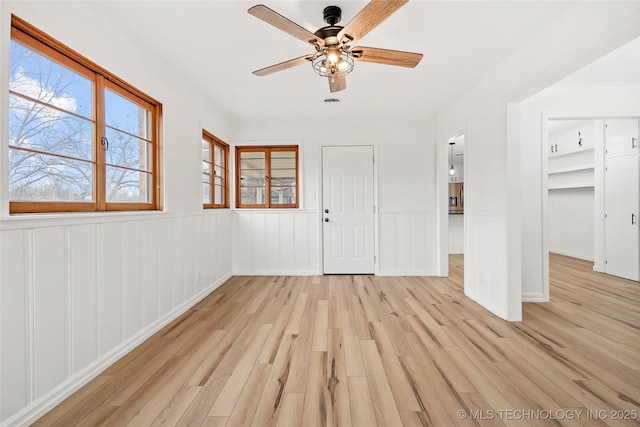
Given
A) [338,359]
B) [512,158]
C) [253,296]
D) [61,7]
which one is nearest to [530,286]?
[512,158]

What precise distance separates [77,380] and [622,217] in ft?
21.3

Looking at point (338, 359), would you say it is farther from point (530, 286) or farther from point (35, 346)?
point (530, 286)

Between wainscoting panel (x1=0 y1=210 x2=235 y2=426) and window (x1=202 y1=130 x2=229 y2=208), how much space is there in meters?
1.11

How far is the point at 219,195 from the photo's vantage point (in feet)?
13.9

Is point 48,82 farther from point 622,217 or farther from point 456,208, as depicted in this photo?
point 456,208

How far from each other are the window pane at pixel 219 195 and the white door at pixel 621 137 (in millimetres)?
5989

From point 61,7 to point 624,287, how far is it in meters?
6.23

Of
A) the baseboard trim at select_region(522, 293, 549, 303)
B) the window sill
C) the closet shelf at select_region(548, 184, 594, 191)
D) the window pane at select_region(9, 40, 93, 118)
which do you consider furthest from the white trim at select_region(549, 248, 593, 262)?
the window pane at select_region(9, 40, 93, 118)

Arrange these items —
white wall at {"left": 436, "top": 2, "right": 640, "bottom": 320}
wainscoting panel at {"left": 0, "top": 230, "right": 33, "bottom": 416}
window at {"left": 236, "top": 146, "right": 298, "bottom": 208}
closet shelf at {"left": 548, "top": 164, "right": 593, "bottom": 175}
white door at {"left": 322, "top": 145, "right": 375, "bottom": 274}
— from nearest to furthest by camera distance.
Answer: wainscoting panel at {"left": 0, "top": 230, "right": 33, "bottom": 416}
white wall at {"left": 436, "top": 2, "right": 640, "bottom": 320}
white door at {"left": 322, "top": 145, "right": 375, "bottom": 274}
window at {"left": 236, "top": 146, "right": 298, "bottom": 208}
closet shelf at {"left": 548, "top": 164, "right": 593, "bottom": 175}

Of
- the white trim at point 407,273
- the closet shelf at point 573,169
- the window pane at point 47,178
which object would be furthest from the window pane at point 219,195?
the closet shelf at point 573,169

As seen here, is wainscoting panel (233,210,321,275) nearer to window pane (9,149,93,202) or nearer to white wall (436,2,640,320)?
white wall (436,2,640,320)

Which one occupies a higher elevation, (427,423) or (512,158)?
(512,158)

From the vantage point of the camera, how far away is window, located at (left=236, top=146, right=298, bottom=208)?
462 centimetres

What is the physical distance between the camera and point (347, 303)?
10.6 feet
